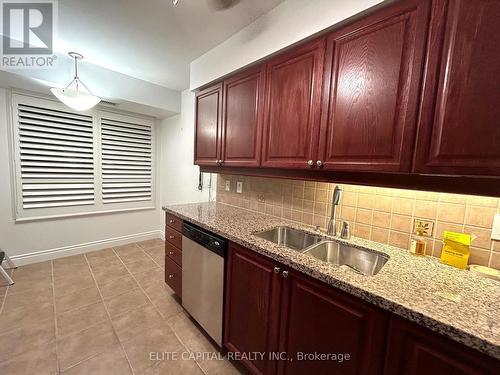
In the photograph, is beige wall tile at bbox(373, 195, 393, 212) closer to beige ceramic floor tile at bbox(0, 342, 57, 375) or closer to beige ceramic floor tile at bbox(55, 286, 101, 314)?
beige ceramic floor tile at bbox(0, 342, 57, 375)

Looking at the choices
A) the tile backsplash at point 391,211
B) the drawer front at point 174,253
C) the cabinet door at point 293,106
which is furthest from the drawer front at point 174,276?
the cabinet door at point 293,106

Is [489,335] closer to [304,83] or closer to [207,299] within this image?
[304,83]

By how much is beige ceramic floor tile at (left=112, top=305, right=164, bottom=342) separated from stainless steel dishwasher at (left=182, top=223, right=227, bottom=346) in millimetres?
286

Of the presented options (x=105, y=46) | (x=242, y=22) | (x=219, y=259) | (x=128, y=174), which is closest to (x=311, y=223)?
(x=219, y=259)

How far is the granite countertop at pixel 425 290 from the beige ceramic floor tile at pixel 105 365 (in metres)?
1.17

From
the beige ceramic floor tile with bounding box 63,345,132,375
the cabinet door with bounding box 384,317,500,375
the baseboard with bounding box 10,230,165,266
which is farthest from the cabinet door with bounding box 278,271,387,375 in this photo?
the baseboard with bounding box 10,230,165,266

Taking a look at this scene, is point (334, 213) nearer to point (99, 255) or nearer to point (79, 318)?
point (79, 318)

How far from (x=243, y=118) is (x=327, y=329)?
58.6 inches

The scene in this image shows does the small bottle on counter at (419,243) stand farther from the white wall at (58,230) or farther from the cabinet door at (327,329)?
the white wall at (58,230)

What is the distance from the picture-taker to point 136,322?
1.81 metres

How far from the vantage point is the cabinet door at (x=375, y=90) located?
935 mm

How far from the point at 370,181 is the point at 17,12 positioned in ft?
9.14

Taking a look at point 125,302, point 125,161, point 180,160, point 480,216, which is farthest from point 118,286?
point 480,216

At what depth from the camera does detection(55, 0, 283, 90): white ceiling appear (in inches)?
57.7
